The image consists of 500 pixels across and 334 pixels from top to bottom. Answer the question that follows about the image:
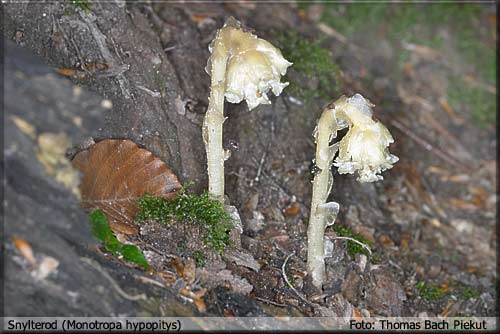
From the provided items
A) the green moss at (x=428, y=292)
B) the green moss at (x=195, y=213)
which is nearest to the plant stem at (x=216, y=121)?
the green moss at (x=195, y=213)

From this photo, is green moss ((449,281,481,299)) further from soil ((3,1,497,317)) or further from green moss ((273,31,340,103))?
green moss ((273,31,340,103))

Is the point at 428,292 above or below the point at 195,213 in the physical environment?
below

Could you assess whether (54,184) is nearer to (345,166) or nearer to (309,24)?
(345,166)

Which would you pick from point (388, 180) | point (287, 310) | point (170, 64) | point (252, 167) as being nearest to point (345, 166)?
point (287, 310)

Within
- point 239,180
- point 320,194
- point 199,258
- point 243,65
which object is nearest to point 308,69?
point 239,180

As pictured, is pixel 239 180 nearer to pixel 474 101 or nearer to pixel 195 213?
pixel 195 213

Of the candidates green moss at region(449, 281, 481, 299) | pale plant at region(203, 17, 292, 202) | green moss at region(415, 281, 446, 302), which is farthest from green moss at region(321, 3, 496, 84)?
pale plant at region(203, 17, 292, 202)
